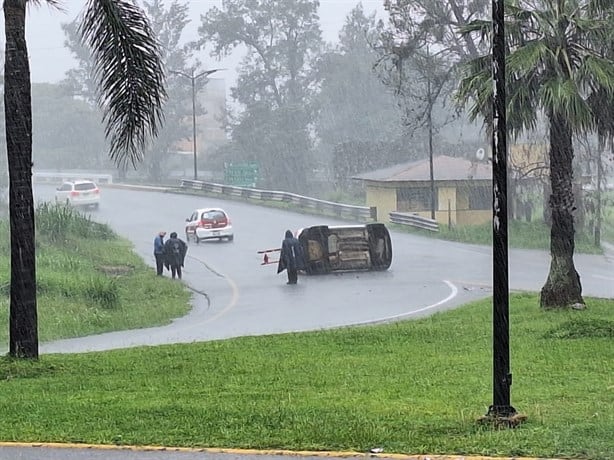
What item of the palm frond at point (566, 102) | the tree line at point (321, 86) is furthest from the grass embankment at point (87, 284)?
the palm frond at point (566, 102)

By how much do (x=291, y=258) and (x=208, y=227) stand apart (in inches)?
309

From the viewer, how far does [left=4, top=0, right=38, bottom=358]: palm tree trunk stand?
40.9 ft

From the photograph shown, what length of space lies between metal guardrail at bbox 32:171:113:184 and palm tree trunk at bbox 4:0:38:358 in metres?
38.1

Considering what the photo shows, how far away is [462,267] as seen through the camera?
3241 centimetres

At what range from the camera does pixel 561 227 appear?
19.9m

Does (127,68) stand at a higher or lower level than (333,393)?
higher

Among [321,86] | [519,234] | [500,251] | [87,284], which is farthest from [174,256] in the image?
[321,86]

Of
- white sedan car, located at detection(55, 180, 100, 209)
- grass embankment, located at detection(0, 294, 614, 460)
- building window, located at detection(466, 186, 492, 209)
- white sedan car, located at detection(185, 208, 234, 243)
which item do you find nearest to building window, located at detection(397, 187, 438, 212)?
building window, located at detection(466, 186, 492, 209)

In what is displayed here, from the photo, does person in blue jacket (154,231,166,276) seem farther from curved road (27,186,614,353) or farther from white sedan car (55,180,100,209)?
white sedan car (55,180,100,209)

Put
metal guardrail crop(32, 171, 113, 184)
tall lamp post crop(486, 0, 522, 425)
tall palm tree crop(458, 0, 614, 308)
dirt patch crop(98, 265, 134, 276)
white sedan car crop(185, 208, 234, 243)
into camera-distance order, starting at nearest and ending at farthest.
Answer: tall lamp post crop(486, 0, 522, 425) < tall palm tree crop(458, 0, 614, 308) < dirt patch crop(98, 265, 134, 276) < white sedan car crop(185, 208, 234, 243) < metal guardrail crop(32, 171, 113, 184)

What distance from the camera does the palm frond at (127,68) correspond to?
13.0m

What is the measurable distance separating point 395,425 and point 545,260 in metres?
27.2

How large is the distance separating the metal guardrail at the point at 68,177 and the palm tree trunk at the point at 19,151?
125ft

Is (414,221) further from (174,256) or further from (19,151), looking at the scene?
(19,151)
